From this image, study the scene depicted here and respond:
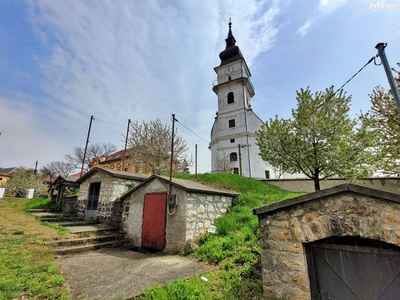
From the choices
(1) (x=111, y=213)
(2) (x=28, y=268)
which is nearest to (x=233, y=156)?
(1) (x=111, y=213)

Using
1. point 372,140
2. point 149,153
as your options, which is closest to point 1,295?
point 372,140

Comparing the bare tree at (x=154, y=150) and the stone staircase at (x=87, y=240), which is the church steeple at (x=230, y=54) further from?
the stone staircase at (x=87, y=240)

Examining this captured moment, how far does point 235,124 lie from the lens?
86.9 ft

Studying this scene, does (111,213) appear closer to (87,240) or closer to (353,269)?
(87,240)

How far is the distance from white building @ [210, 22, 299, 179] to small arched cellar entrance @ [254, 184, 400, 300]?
20046 millimetres

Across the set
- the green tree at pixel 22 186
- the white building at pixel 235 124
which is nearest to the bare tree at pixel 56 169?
the green tree at pixel 22 186

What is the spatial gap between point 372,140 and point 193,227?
992cm

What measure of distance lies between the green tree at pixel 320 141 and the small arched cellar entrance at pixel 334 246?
805 cm

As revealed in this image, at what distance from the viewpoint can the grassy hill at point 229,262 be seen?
3469 millimetres

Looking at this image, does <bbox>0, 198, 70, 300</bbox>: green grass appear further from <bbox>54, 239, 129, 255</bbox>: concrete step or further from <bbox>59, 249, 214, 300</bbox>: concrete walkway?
<bbox>54, 239, 129, 255</bbox>: concrete step

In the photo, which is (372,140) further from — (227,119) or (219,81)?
(219,81)

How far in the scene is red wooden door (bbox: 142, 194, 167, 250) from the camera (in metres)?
7.32

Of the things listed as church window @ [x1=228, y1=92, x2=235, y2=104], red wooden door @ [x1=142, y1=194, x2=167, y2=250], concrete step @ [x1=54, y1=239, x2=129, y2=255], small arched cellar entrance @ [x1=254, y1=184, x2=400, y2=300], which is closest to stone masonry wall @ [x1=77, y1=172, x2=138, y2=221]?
concrete step @ [x1=54, y1=239, x2=129, y2=255]

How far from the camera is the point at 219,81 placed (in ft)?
96.6
